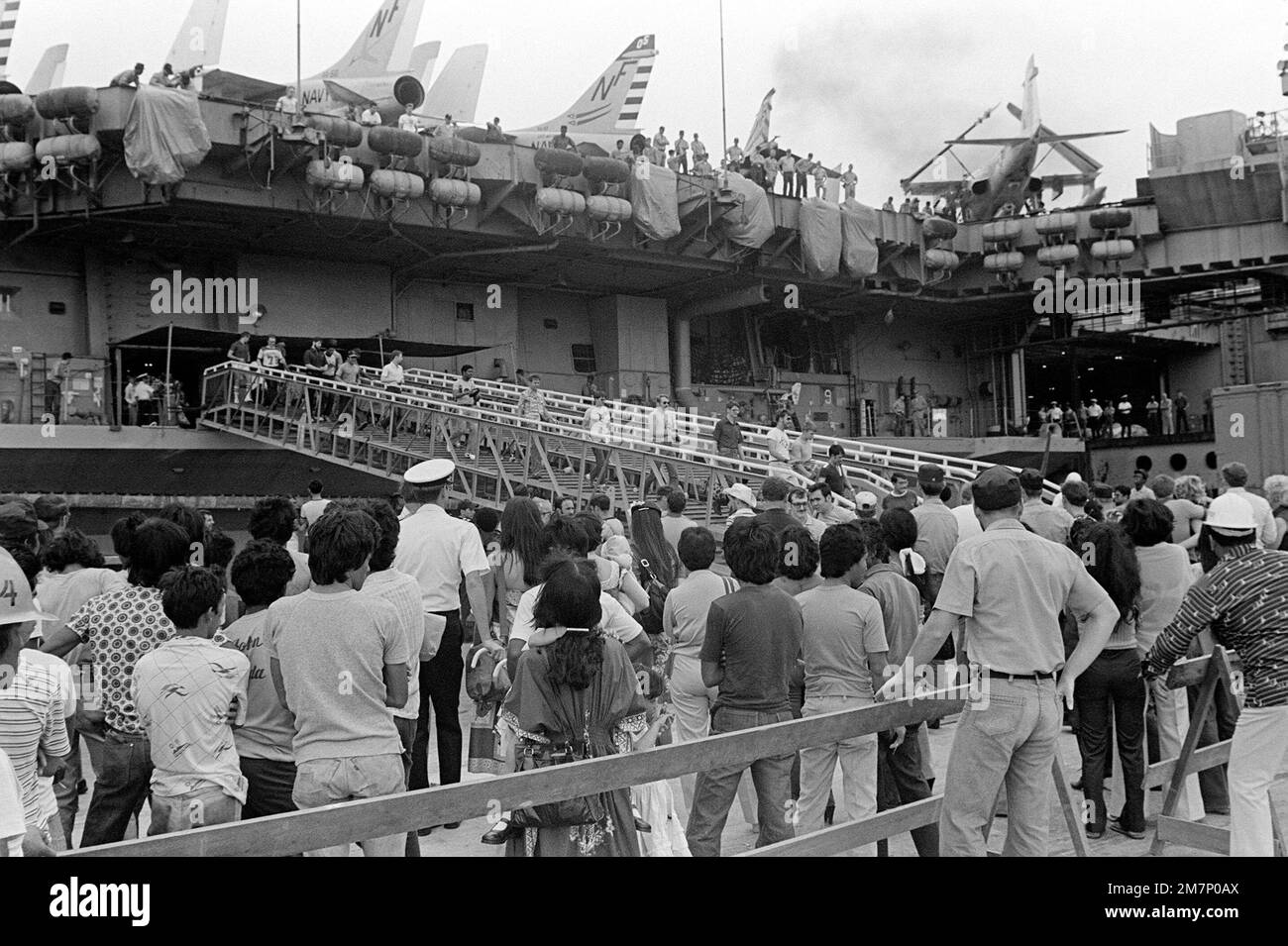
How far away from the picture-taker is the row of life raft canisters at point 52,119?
20516mm

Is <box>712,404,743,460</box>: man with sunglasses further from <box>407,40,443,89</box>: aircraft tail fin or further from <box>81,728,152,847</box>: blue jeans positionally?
<box>407,40,443,89</box>: aircraft tail fin

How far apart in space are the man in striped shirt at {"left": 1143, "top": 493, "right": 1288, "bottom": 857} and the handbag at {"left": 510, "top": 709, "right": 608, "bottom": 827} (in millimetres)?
2770

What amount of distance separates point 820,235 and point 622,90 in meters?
12.3

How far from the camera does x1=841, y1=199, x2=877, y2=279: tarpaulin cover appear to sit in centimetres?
3106

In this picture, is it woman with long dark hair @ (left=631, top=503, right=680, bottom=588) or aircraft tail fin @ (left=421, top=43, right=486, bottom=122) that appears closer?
woman with long dark hair @ (left=631, top=503, right=680, bottom=588)

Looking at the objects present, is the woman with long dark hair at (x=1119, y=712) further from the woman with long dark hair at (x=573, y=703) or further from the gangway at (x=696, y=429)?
the gangway at (x=696, y=429)

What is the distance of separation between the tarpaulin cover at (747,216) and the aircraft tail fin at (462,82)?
47.0ft

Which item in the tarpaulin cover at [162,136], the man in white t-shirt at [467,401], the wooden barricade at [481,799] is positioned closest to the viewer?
the wooden barricade at [481,799]

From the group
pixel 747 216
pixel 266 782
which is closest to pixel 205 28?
pixel 747 216

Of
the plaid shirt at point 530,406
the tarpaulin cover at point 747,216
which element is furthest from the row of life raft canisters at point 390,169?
the tarpaulin cover at point 747,216

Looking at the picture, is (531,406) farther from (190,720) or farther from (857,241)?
(190,720)

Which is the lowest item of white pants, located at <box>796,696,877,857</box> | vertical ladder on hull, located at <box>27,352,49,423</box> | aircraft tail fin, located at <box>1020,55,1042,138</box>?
white pants, located at <box>796,696,877,857</box>

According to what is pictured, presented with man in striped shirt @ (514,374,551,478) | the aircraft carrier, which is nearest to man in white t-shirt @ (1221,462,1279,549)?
the aircraft carrier
